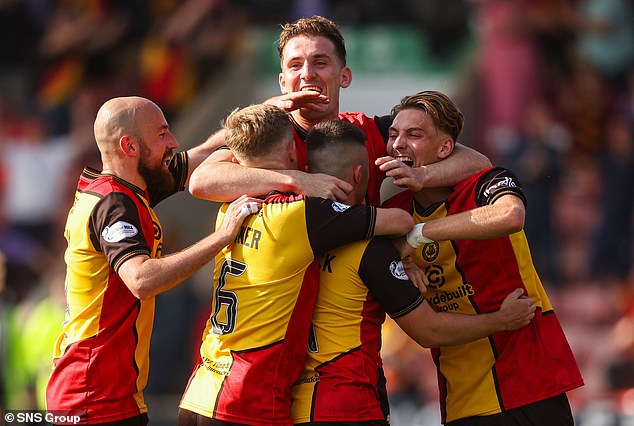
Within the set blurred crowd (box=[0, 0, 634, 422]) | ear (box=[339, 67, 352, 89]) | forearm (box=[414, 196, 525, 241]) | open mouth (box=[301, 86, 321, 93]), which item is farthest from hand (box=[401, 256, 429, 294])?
blurred crowd (box=[0, 0, 634, 422])

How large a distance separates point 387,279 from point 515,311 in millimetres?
716

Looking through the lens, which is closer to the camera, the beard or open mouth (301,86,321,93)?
the beard

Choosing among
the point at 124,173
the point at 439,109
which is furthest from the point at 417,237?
the point at 124,173

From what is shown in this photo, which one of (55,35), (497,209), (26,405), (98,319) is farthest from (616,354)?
(55,35)

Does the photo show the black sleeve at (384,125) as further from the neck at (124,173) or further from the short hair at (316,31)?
the neck at (124,173)

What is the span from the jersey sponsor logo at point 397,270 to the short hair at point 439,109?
0.83 m

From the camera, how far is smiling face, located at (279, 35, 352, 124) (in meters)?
5.46

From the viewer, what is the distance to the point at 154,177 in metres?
5.17

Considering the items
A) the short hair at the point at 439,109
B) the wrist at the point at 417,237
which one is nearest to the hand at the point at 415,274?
the wrist at the point at 417,237

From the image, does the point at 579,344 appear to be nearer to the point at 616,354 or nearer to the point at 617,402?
the point at 616,354

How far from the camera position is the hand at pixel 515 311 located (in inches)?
193

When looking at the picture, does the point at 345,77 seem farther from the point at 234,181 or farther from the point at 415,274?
the point at 415,274

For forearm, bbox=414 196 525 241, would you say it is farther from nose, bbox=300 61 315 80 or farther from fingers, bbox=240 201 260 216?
nose, bbox=300 61 315 80

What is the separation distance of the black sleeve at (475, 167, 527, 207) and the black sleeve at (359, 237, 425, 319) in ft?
1.84
